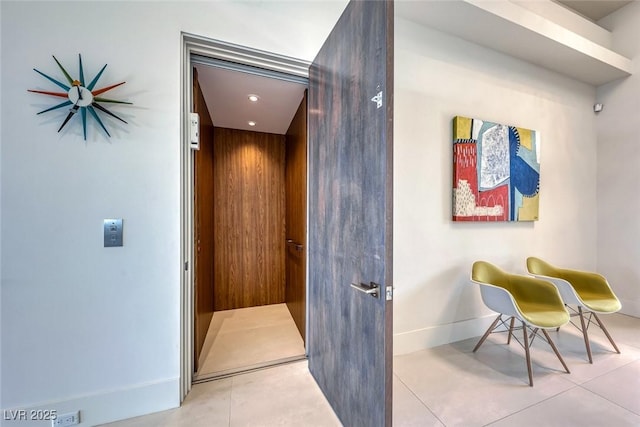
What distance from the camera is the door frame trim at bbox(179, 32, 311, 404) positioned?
5.10ft

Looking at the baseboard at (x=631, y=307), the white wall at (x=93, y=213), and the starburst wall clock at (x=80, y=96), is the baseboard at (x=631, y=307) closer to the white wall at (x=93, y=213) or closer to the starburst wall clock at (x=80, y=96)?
the white wall at (x=93, y=213)

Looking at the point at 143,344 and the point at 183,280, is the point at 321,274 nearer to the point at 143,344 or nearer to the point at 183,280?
the point at 183,280

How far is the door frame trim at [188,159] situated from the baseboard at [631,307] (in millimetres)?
4654

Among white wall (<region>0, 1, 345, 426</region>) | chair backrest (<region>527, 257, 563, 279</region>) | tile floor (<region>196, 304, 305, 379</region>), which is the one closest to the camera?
white wall (<region>0, 1, 345, 426</region>)

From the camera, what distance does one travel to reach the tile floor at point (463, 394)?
1.41 m

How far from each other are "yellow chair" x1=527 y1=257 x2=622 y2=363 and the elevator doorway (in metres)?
2.30

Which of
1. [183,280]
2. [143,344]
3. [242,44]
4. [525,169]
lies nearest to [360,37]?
[242,44]

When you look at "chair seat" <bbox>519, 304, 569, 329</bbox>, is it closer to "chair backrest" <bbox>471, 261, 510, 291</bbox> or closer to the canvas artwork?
"chair backrest" <bbox>471, 261, 510, 291</bbox>

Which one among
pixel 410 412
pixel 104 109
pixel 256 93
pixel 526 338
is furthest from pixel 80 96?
pixel 526 338

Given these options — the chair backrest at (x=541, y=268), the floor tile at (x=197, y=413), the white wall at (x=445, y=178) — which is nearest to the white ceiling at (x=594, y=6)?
the white wall at (x=445, y=178)

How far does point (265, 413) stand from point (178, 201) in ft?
4.60

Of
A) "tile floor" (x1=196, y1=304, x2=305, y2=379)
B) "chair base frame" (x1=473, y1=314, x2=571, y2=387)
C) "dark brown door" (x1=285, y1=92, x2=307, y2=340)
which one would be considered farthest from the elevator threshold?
"chair base frame" (x1=473, y1=314, x2=571, y2=387)

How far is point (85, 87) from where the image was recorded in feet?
4.36

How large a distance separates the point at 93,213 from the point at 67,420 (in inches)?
44.6
